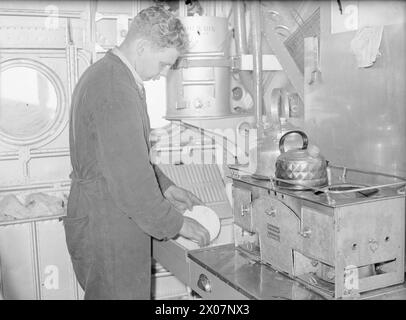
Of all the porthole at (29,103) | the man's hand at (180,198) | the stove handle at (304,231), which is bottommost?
the man's hand at (180,198)

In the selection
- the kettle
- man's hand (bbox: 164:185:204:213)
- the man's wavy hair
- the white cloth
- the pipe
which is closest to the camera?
the kettle

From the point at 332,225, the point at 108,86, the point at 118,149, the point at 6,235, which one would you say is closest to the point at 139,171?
the point at 118,149

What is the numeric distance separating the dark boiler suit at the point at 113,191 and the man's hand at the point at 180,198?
34 centimetres

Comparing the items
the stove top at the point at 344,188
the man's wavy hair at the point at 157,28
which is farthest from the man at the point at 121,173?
the stove top at the point at 344,188

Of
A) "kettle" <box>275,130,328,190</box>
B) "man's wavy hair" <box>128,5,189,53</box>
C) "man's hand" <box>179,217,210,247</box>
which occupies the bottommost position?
"man's hand" <box>179,217,210,247</box>

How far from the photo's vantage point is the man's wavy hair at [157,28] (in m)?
1.62

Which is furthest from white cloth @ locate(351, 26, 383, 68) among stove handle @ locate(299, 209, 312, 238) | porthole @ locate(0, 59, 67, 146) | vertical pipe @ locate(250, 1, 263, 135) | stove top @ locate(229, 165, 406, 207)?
porthole @ locate(0, 59, 67, 146)

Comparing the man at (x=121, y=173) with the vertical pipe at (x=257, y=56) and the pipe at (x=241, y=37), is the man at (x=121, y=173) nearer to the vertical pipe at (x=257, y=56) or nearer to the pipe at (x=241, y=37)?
the vertical pipe at (x=257, y=56)

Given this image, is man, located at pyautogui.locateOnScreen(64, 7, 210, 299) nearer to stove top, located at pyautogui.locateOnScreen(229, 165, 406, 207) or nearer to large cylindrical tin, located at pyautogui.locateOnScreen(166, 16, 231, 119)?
stove top, located at pyautogui.locateOnScreen(229, 165, 406, 207)

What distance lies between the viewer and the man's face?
1656 mm

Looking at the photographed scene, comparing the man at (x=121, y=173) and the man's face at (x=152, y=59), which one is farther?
the man's face at (x=152, y=59)

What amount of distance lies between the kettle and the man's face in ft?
1.83
